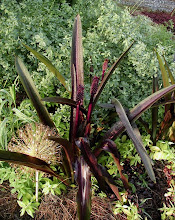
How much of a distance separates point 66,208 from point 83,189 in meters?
0.24

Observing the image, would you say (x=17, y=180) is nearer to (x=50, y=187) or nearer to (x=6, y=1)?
(x=50, y=187)

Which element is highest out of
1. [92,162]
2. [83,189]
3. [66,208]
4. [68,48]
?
[68,48]

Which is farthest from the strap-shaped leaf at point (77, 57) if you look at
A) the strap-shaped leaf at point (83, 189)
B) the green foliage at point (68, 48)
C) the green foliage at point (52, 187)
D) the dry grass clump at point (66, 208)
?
the dry grass clump at point (66, 208)

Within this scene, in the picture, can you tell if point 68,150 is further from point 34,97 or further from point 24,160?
point 34,97

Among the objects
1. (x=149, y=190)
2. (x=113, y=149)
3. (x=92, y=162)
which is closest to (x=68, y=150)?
(x=92, y=162)

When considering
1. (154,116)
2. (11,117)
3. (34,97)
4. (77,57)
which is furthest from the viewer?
(154,116)

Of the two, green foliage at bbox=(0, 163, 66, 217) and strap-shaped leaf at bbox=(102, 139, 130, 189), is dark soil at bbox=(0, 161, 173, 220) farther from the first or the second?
strap-shaped leaf at bbox=(102, 139, 130, 189)

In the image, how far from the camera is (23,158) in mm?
1328

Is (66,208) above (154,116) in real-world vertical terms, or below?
below

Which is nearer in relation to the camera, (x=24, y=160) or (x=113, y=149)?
(x=24, y=160)

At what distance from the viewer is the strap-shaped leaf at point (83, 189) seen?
136cm

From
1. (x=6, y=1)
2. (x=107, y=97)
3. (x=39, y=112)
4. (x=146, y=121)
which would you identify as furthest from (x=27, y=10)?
(x=146, y=121)

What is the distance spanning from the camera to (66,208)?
5.24 feet

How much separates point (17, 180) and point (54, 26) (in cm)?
153
